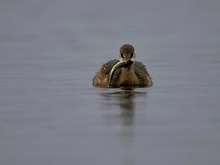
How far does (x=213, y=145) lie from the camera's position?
51.0 ft

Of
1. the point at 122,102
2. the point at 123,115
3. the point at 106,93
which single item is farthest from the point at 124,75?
the point at 123,115

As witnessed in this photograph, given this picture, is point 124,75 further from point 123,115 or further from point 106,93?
point 123,115

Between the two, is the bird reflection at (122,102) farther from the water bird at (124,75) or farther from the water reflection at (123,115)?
the water bird at (124,75)

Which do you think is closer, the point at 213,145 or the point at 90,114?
the point at 213,145

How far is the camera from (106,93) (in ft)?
70.0

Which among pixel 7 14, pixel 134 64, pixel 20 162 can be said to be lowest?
pixel 20 162

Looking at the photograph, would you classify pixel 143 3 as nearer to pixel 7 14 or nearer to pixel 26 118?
pixel 7 14

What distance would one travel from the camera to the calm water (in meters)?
15.4

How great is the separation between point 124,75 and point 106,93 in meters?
1.07

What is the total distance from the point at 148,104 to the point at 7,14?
785 inches

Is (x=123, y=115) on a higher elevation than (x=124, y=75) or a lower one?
lower

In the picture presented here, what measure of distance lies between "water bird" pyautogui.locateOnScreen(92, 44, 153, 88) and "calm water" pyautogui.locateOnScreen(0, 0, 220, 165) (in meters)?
0.39

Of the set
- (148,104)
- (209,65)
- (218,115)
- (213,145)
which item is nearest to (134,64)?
(209,65)

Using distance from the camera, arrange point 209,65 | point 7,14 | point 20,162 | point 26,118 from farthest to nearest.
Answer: point 7,14 < point 209,65 < point 26,118 < point 20,162
